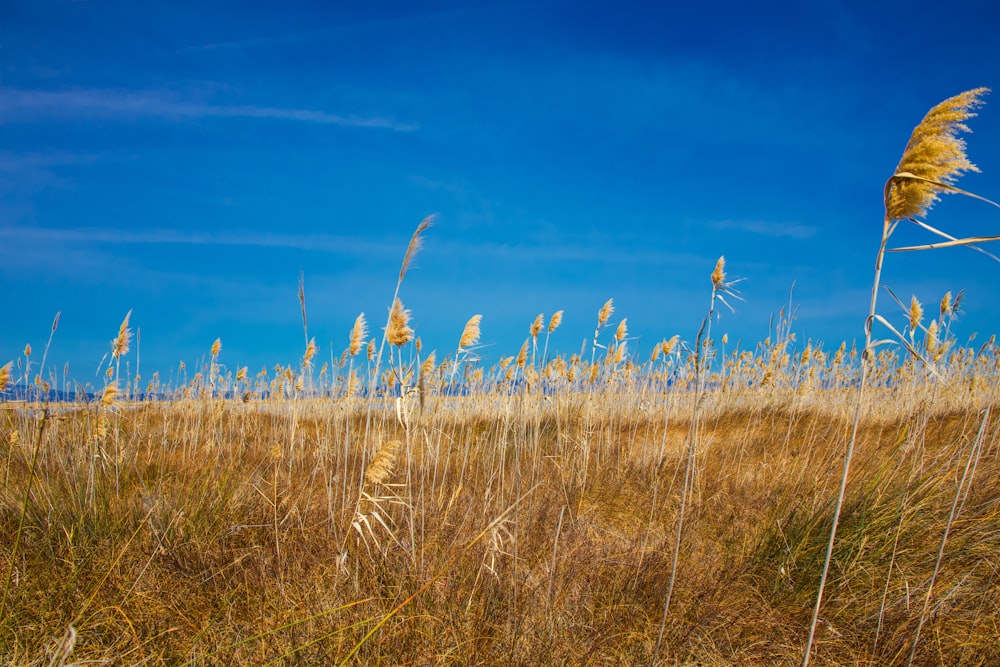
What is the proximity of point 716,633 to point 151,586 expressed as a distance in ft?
8.33

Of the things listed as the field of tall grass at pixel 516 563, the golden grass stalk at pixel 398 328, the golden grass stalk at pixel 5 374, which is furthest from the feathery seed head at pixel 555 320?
the golden grass stalk at pixel 5 374

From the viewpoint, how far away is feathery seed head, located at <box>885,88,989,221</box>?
1.52 m

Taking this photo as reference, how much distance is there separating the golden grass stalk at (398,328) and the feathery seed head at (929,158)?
183cm

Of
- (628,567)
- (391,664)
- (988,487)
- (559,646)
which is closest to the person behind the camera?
(391,664)

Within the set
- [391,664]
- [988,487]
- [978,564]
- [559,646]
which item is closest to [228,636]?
[391,664]

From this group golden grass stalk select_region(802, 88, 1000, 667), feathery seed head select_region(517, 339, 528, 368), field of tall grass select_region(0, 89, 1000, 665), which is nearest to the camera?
golden grass stalk select_region(802, 88, 1000, 667)

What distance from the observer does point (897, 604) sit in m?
2.74

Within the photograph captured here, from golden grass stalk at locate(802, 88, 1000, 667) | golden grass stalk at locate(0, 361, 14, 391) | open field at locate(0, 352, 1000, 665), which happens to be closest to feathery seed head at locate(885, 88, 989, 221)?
golden grass stalk at locate(802, 88, 1000, 667)

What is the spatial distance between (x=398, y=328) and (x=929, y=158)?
6.45 ft

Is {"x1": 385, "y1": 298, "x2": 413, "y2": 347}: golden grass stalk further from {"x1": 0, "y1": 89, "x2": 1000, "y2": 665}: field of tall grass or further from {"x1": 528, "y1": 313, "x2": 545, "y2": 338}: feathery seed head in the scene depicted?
{"x1": 528, "y1": 313, "x2": 545, "y2": 338}: feathery seed head

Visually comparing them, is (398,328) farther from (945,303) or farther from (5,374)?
(945,303)

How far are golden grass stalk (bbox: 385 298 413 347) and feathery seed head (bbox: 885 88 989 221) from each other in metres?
1.83

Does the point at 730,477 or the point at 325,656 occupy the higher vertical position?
the point at 730,477

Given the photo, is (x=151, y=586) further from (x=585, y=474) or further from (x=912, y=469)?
(x=912, y=469)
